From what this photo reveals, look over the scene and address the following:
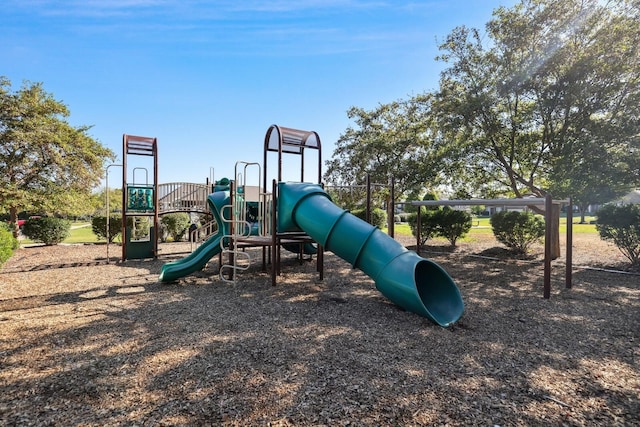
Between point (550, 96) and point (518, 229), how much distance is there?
4.17 meters

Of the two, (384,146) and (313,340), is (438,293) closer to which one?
(313,340)

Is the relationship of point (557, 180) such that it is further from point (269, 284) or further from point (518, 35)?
point (269, 284)

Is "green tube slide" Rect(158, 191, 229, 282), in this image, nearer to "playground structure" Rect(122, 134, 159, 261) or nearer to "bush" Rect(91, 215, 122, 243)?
"playground structure" Rect(122, 134, 159, 261)

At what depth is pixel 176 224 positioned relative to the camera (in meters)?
16.7

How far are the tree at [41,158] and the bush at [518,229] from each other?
55.8 feet

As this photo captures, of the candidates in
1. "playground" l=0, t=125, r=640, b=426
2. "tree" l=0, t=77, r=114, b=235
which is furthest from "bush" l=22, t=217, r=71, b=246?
"playground" l=0, t=125, r=640, b=426

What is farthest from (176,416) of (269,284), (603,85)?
(603,85)

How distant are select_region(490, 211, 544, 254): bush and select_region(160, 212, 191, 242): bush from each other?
1339cm

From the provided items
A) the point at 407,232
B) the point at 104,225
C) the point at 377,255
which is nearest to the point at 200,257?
the point at 377,255

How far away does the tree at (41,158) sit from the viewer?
1403cm

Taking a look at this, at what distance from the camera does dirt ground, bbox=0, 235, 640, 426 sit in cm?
267

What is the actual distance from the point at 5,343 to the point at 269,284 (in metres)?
4.22

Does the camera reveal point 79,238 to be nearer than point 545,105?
No

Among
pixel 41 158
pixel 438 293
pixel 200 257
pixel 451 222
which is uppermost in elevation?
pixel 41 158
